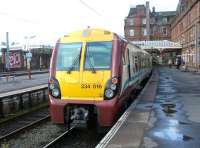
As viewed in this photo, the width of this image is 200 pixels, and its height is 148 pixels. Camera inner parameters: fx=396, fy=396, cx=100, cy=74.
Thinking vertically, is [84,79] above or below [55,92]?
above

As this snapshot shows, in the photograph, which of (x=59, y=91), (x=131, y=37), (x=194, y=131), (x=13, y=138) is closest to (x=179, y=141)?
(x=194, y=131)

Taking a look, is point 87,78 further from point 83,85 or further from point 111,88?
point 111,88

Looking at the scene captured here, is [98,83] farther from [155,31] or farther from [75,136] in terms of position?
[155,31]

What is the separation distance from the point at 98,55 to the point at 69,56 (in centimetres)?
79

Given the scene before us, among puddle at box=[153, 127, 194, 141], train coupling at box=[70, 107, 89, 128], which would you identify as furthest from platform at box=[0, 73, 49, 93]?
puddle at box=[153, 127, 194, 141]

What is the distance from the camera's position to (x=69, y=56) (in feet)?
34.2

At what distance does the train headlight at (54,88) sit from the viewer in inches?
393

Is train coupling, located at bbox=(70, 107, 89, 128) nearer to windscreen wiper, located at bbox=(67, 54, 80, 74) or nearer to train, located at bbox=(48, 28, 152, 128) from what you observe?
train, located at bbox=(48, 28, 152, 128)

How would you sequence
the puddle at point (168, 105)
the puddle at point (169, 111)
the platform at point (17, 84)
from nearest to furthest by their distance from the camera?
the puddle at point (169, 111), the puddle at point (168, 105), the platform at point (17, 84)

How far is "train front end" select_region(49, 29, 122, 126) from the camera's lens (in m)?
9.66

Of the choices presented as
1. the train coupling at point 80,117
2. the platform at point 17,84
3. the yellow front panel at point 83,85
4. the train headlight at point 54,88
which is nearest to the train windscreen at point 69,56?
the yellow front panel at point 83,85

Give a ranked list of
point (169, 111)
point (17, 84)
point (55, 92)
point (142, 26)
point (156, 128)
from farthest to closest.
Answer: point (142, 26) → point (17, 84) → point (169, 111) → point (55, 92) → point (156, 128)

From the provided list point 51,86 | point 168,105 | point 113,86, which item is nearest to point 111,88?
point 113,86

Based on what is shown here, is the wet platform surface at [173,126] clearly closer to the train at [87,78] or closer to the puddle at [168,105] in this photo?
the puddle at [168,105]
